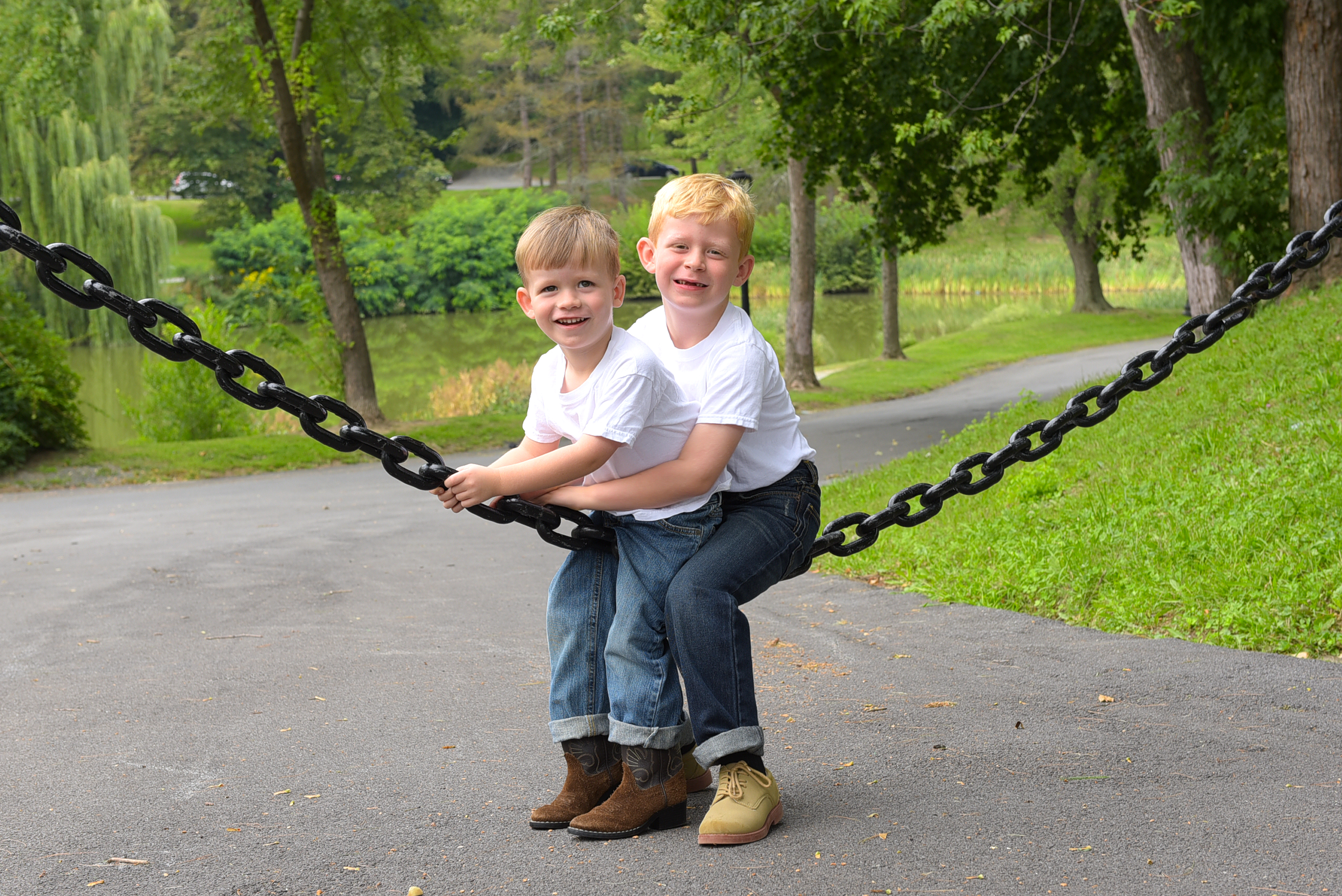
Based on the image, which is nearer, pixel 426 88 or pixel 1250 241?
pixel 1250 241

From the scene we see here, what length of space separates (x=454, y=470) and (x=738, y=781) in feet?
3.58

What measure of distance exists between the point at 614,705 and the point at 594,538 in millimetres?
443

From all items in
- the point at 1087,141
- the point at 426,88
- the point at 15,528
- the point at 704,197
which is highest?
the point at 426,88

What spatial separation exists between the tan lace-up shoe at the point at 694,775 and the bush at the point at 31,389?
13.7m

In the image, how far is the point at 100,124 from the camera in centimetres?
2934

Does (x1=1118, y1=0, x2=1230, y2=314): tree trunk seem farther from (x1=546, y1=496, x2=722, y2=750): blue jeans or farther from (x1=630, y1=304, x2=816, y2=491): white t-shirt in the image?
(x1=546, y1=496, x2=722, y2=750): blue jeans

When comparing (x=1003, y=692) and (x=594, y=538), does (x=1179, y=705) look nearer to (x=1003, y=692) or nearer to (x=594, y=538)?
(x=1003, y=692)

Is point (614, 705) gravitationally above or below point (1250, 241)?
below

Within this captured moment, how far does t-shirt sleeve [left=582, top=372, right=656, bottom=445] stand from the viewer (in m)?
2.97

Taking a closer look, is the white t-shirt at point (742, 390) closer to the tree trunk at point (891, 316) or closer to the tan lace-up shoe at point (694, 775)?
the tan lace-up shoe at point (694, 775)

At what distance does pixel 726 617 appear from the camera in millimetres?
3105

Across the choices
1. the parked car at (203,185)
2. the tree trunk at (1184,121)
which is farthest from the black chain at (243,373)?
the parked car at (203,185)

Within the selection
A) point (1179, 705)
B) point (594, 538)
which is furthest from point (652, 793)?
point (1179, 705)

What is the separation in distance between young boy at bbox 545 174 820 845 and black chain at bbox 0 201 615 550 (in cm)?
15
